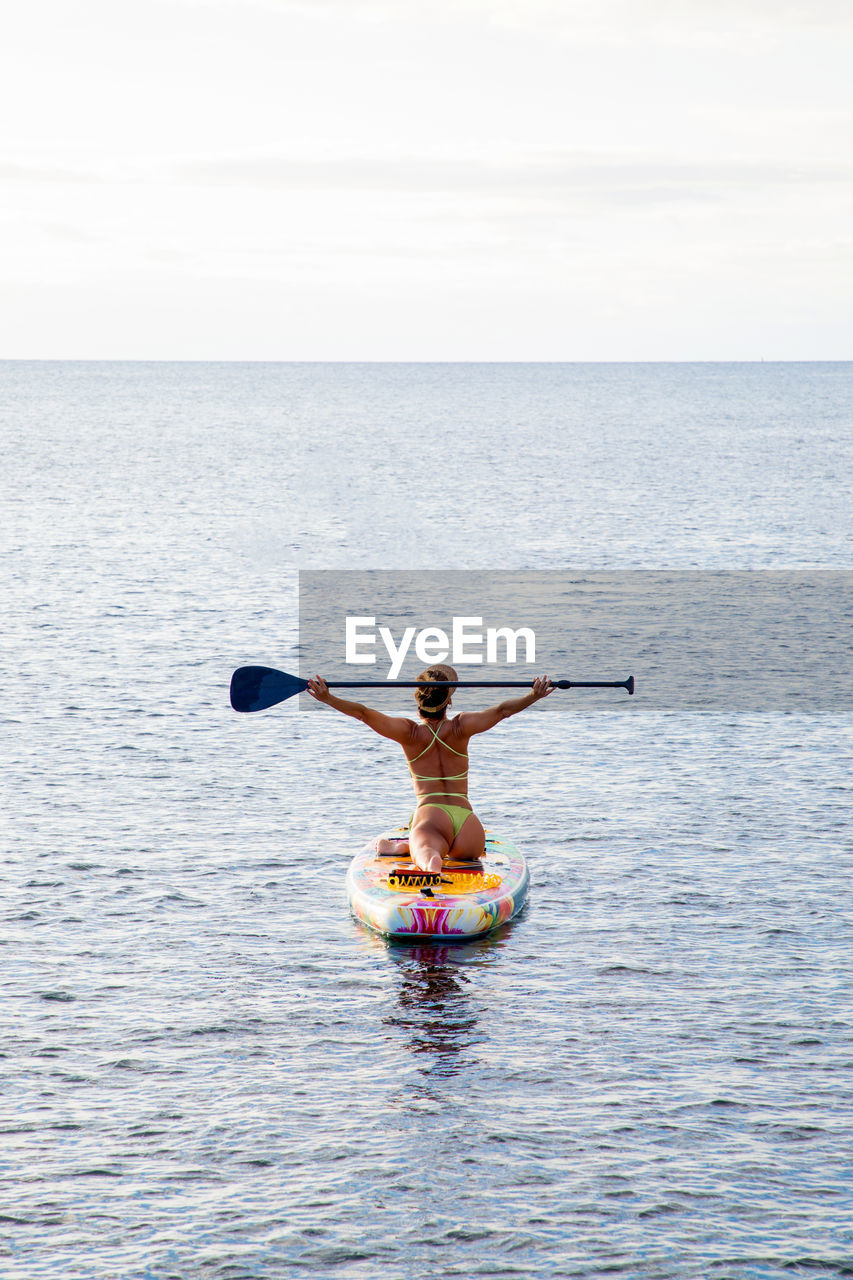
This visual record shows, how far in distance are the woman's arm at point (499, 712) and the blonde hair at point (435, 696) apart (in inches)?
9.0

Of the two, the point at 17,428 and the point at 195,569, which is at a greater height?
the point at 17,428

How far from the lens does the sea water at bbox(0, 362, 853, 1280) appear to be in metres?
10.0

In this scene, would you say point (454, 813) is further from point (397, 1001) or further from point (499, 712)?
point (397, 1001)

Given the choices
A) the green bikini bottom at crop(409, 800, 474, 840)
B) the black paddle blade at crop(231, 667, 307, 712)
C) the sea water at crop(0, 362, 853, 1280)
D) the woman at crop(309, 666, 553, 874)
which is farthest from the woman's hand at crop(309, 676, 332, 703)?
the sea water at crop(0, 362, 853, 1280)

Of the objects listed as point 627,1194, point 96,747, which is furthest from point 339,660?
point 627,1194

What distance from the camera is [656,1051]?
12.5 m

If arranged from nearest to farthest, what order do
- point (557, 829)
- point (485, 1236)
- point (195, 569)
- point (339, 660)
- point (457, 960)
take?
1. point (485, 1236)
2. point (457, 960)
3. point (557, 829)
4. point (339, 660)
5. point (195, 569)

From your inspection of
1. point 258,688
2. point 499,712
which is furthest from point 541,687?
point 258,688

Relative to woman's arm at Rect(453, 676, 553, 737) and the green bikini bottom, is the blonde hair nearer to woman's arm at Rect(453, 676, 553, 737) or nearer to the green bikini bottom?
woman's arm at Rect(453, 676, 553, 737)

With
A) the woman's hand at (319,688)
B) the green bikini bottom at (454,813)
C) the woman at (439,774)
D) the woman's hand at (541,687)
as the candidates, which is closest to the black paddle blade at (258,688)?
the woman at (439,774)

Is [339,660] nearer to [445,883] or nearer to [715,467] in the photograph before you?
[445,883]

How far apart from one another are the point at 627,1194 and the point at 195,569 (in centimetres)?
3748

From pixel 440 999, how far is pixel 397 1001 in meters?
0.40

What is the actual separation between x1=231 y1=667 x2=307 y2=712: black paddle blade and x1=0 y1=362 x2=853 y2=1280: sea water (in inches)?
82.4
